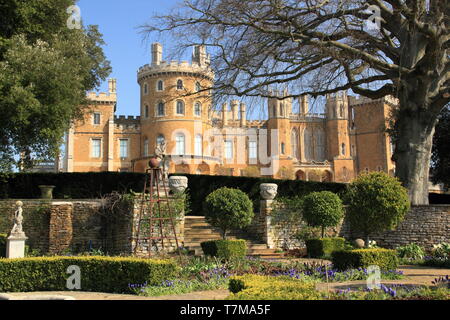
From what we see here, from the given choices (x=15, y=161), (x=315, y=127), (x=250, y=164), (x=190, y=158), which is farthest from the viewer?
(x=315, y=127)

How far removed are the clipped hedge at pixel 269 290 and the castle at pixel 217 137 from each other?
103 ft

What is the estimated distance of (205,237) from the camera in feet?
48.7

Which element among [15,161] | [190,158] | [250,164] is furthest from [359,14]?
[250,164]

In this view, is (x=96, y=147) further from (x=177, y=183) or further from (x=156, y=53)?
(x=177, y=183)

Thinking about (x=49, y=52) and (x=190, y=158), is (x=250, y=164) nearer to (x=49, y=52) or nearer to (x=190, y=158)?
(x=190, y=158)

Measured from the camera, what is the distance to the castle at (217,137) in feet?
140

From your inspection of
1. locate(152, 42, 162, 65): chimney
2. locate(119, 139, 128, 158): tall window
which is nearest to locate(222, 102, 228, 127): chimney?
locate(152, 42, 162, 65): chimney

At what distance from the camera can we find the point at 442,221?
46.5ft

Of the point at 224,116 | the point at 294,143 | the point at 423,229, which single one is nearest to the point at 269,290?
the point at 423,229

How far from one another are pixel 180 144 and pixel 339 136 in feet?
64.8

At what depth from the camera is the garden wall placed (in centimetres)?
1418

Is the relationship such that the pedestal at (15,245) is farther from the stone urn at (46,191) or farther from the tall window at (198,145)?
the tall window at (198,145)

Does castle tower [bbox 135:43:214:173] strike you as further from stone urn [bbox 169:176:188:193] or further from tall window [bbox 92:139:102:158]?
stone urn [bbox 169:176:188:193]
